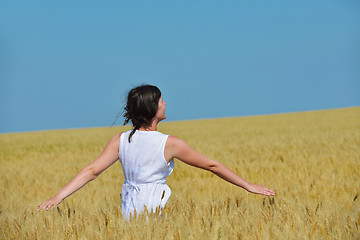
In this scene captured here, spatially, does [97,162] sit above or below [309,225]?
above

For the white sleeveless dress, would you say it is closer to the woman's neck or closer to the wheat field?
the woman's neck

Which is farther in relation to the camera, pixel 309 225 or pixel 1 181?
pixel 1 181

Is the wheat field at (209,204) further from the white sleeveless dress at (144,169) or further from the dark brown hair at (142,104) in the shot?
the dark brown hair at (142,104)

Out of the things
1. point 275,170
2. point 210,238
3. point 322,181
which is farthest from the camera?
point 275,170

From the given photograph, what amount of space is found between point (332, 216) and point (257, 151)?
558 centimetres

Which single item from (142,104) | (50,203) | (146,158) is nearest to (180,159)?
(146,158)

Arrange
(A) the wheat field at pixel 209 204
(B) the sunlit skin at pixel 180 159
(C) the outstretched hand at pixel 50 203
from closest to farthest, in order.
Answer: (A) the wheat field at pixel 209 204, (C) the outstretched hand at pixel 50 203, (B) the sunlit skin at pixel 180 159

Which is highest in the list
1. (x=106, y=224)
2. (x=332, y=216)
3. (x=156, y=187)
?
(x=156, y=187)

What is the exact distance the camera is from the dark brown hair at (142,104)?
264 centimetres

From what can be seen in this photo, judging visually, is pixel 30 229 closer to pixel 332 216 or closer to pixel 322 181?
pixel 332 216

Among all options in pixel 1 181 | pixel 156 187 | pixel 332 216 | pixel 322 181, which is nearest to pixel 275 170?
pixel 322 181

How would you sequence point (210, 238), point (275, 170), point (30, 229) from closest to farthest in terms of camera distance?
point (210, 238)
point (30, 229)
point (275, 170)

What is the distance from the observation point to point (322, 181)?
4891 mm

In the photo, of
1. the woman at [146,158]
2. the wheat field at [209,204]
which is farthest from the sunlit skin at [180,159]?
the wheat field at [209,204]
